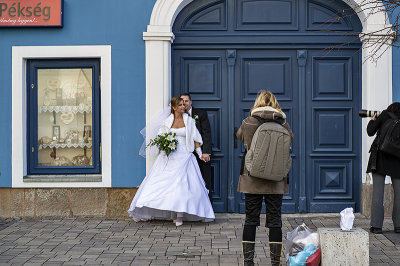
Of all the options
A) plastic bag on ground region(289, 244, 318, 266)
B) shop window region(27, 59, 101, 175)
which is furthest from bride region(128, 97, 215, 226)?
plastic bag on ground region(289, 244, 318, 266)

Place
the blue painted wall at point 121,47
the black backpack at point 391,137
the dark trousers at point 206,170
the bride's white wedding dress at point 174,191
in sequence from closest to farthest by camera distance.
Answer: the black backpack at point 391,137
the bride's white wedding dress at point 174,191
the dark trousers at point 206,170
the blue painted wall at point 121,47

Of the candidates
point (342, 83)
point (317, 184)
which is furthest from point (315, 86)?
point (317, 184)

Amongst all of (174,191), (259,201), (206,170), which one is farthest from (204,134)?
(259,201)

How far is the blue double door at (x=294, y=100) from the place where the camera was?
1013 centimetres

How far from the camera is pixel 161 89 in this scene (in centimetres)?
988

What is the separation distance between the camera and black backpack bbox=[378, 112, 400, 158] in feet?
27.8

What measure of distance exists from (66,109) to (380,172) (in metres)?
4.65

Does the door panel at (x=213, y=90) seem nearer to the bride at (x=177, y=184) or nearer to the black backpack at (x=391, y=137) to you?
the bride at (x=177, y=184)

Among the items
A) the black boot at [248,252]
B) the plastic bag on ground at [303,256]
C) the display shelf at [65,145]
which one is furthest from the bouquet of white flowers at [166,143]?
the plastic bag on ground at [303,256]

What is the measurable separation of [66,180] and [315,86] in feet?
12.8

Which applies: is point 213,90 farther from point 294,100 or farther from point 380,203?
point 380,203

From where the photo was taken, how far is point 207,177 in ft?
32.4

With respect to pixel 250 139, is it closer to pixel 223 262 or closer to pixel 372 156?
pixel 223 262

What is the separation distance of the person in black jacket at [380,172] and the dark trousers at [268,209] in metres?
2.48
